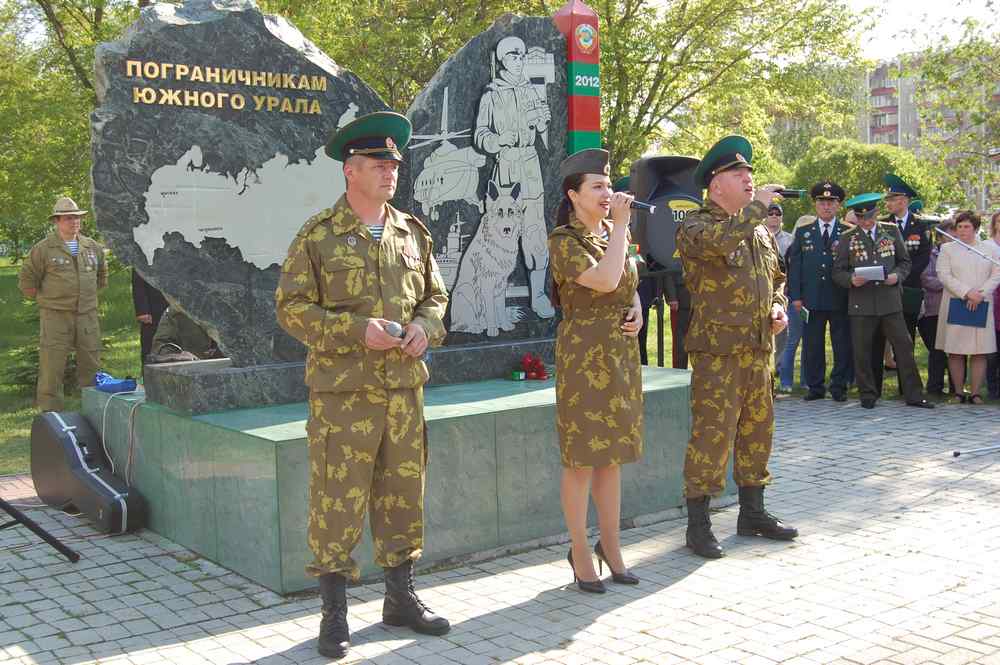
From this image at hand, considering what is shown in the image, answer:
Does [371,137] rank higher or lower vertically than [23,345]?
higher

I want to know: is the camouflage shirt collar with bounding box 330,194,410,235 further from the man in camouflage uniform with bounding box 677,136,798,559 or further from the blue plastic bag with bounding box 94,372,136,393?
the blue plastic bag with bounding box 94,372,136,393

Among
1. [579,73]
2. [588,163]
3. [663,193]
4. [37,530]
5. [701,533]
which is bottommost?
[701,533]

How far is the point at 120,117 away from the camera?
529cm

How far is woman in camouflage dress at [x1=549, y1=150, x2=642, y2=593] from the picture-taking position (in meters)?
4.41

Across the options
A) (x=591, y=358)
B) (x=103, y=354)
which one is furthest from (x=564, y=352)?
(x=103, y=354)

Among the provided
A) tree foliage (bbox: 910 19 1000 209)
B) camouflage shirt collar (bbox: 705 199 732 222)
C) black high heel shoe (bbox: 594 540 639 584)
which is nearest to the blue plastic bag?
black high heel shoe (bbox: 594 540 639 584)

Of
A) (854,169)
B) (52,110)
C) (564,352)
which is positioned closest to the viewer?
(564,352)

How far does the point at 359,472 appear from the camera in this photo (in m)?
3.89

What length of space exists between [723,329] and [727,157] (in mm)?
818

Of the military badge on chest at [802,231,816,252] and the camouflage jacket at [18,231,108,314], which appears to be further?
the military badge on chest at [802,231,816,252]

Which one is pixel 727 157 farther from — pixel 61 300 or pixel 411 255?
Result: pixel 61 300

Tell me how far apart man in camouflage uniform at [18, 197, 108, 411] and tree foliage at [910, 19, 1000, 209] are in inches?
495

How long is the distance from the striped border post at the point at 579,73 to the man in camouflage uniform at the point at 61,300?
4.36m

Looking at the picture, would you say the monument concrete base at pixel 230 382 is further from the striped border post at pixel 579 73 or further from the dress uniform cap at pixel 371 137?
the dress uniform cap at pixel 371 137
